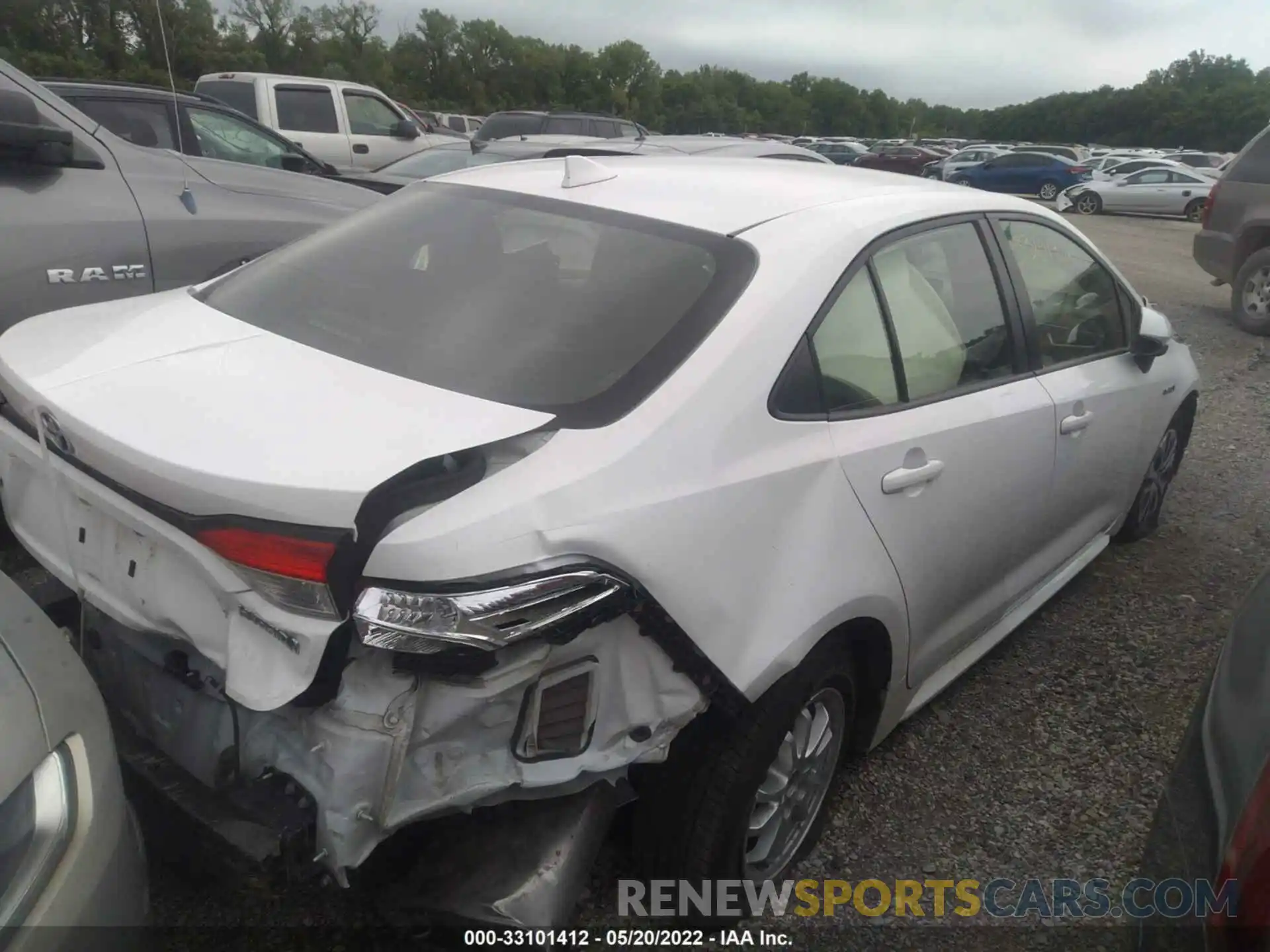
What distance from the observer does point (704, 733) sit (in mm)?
2035

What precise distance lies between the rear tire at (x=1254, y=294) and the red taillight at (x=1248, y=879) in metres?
9.41

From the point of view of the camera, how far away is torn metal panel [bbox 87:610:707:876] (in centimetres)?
162

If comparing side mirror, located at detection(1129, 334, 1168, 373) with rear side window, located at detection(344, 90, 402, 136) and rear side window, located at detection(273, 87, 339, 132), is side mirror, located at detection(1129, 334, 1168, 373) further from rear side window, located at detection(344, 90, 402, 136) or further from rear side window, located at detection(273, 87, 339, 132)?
rear side window, located at detection(273, 87, 339, 132)

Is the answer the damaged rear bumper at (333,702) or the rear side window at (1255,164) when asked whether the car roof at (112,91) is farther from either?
the rear side window at (1255,164)

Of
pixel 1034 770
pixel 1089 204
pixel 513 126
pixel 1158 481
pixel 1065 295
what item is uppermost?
pixel 1065 295

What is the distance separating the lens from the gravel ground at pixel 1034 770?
91.6 inches

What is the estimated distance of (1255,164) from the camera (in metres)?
9.32

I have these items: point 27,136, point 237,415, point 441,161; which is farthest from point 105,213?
point 441,161

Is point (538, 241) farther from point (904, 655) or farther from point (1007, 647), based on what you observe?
point (1007, 647)

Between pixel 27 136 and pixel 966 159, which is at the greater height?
pixel 27 136

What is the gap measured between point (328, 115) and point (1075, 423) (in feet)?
37.9

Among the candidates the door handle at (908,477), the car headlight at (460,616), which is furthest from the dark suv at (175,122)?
the car headlight at (460,616)

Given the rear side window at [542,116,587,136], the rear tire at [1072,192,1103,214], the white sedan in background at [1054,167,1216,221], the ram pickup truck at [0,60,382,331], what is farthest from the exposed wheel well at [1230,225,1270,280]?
the rear tire at [1072,192,1103,214]

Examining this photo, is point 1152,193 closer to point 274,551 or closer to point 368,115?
point 368,115
